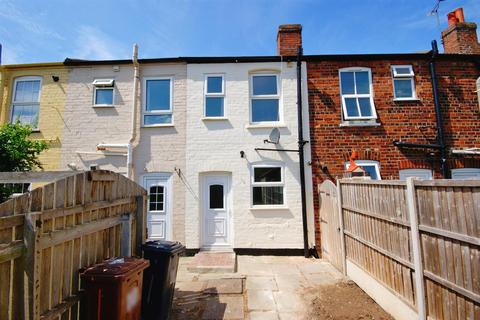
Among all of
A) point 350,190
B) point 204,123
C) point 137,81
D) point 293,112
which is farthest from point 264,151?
point 137,81

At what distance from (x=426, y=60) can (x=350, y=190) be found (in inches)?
232

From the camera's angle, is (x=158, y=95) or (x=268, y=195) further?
(x=158, y=95)

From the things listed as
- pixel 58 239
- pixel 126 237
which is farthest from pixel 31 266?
pixel 126 237

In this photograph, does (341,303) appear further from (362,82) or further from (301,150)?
(362,82)

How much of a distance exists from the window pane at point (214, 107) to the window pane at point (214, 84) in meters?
0.27

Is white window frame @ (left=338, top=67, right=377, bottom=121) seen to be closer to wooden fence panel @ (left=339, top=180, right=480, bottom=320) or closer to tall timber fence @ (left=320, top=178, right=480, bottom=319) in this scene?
tall timber fence @ (left=320, top=178, right=480, bottom=319)

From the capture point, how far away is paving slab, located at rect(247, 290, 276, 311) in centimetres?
442

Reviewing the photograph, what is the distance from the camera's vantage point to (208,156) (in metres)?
7.97

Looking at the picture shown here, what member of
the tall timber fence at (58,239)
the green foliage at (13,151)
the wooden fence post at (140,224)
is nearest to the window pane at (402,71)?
the wooden fence post at (140,224)

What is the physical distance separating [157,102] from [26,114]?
4358 millimetres

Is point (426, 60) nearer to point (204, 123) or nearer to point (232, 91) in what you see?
point (232, 91)

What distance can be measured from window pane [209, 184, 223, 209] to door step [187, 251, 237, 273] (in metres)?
1.38

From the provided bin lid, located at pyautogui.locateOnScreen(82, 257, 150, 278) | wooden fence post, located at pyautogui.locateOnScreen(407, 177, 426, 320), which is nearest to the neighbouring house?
wooden fence post, located at pyautogui.locateOnScreen(407, 177, 426, 320)

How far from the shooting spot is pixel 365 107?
809cm
